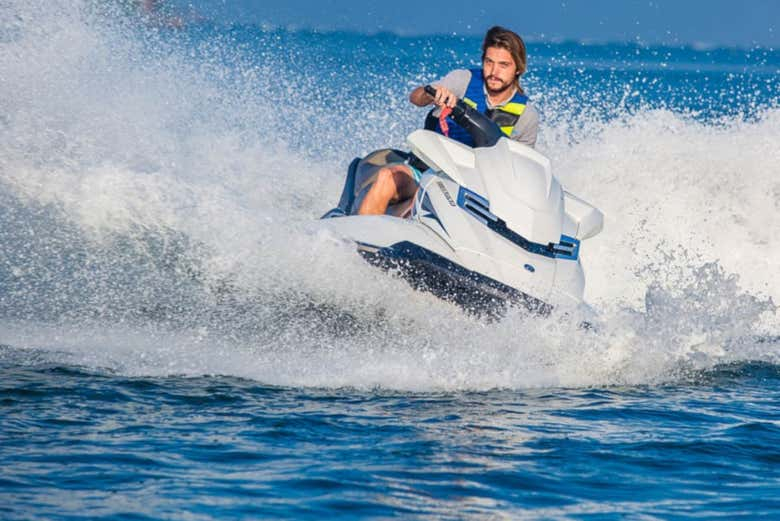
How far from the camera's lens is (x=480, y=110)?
19.2ft

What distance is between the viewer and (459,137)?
5773 millimetres

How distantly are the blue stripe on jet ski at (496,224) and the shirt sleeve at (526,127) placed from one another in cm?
72

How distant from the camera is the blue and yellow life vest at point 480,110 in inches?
228

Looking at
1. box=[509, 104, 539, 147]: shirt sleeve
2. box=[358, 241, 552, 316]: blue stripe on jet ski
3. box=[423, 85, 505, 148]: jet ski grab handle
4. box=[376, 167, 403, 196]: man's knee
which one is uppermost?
box=[509, 104, 539, 147]: shirt sleeve

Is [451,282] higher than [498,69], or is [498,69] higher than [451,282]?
[498,69]

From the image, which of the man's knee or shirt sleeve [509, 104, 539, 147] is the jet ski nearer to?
the man's knee

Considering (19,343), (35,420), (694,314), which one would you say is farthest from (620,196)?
(35,420)

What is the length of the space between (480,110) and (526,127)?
0.83 ft

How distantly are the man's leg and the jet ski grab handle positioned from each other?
1.32 feet

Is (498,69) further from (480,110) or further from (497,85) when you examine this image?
(480,110)

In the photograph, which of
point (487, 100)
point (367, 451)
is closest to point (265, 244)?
point (487, 100)

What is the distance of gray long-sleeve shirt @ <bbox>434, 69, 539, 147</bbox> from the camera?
583 cm

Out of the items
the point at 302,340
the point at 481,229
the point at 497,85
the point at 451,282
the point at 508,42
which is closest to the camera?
the point at 451,282

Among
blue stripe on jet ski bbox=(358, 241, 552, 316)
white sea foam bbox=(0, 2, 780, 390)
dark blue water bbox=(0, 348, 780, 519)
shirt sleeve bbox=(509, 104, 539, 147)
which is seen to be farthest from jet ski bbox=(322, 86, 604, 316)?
dark blue water bbox=(0, 348, 780, 519)
